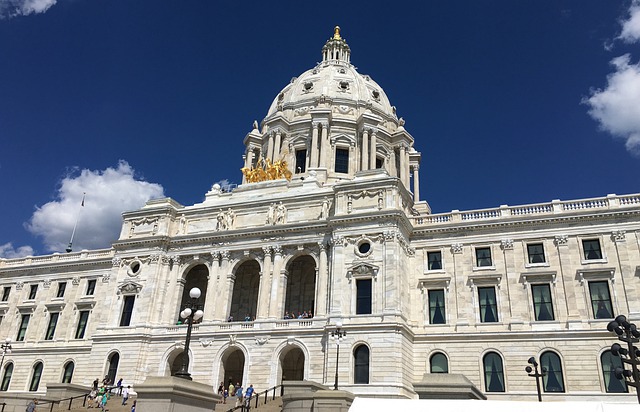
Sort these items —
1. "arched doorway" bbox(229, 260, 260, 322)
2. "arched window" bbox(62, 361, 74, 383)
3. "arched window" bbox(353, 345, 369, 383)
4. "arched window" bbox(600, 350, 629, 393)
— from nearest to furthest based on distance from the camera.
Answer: "arched window" bbox(600, 350, 629, 393)
"arched window" bbox(353, 345, 369, 383)
"arched doorway" bbox(229, 260, 260, 322)
"arched window" bbox(62, 361, 74, 383)

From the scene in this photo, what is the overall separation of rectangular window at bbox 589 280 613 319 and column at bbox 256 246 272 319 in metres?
22.7

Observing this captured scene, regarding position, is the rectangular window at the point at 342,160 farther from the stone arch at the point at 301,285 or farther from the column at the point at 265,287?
the column at the point at 265,287

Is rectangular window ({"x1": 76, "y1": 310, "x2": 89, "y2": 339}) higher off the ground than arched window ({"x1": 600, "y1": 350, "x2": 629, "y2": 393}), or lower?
higher

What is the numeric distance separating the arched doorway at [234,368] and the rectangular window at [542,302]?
22.1m

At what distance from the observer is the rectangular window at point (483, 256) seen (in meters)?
39.6

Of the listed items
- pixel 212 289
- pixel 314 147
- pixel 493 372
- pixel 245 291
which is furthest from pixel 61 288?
pixel 493 372

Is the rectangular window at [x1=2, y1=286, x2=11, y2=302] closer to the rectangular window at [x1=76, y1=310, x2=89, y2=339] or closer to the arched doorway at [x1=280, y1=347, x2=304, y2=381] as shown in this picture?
the rectangular window at [x1=76, y1=310, x2=89, y2=339]

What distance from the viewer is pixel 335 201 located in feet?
139

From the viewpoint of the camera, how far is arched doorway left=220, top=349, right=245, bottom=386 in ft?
141

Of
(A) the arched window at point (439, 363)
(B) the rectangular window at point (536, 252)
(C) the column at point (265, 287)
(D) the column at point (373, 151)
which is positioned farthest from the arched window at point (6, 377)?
(B) the rectangular window at point (536, 252)

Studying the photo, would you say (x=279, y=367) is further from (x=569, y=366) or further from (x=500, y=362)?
(x=569, y=366)

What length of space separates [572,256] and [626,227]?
13.1 feet

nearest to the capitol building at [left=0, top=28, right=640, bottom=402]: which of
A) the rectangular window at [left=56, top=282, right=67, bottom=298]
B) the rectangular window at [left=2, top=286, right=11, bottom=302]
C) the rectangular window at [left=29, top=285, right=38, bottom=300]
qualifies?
the rectangular window at [left=56, top=282, right=67, bottom=298]

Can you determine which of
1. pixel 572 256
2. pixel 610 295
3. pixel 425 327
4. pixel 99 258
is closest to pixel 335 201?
pixel 425 327
